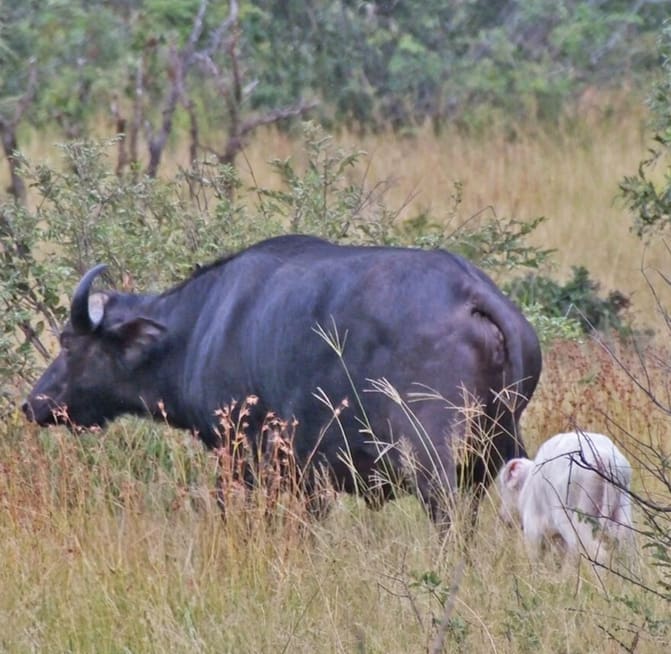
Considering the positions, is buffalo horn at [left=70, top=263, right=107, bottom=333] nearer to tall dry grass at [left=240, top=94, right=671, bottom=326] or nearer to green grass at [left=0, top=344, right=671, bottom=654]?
green grass at [left=0, top=344, right=671, bottom=654]

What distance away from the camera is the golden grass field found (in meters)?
5.23

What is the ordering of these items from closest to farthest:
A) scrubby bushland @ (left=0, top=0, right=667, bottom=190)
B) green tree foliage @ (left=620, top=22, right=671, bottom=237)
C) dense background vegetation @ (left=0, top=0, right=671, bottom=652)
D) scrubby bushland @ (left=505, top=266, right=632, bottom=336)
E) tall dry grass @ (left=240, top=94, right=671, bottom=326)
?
dense background vegetation @ (left=0, top=0, right=671, bottom=652), green tree foliage @ (left=620, top=22, right=671, bottom=237), scrubby bushland @ (left=505, top=266, right=632, bottom=336), tall dry grass @ (left=240, top=94, right=671, bottom=326), scrubby bushland @ (left=0, top=0, right=667, bottom=190)

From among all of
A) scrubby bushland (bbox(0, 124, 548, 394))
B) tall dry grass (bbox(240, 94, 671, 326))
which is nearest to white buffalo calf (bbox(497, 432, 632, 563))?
scrubby bushland (bbox(0, 124, 548, 394))

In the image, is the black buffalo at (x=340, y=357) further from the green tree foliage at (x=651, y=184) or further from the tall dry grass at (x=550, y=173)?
the tall dry grass at (x=550, y=173)

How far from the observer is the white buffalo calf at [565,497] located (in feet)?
19.9

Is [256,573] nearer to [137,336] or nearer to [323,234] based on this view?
[137,336]

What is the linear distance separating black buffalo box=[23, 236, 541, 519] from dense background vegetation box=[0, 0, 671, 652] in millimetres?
280

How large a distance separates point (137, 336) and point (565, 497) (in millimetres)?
2432

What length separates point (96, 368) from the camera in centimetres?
774

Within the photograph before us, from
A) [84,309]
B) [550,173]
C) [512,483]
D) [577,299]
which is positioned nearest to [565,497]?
[512,483]

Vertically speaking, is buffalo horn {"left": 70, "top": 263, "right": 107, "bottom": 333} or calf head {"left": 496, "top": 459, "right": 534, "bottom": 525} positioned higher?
buffalo horn {"left": 70, "top": 263, "right": 107, "bottom": 333}

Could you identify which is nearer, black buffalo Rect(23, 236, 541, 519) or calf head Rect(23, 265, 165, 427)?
black buffalo Rect(23, 236, 541, 519)

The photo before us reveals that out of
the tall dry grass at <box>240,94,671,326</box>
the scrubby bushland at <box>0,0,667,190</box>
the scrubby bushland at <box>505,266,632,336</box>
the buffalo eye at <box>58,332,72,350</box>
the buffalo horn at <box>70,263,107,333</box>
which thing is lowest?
the tall dry grass at <box>240,94,671,326</box>

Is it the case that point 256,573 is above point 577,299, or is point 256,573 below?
above
